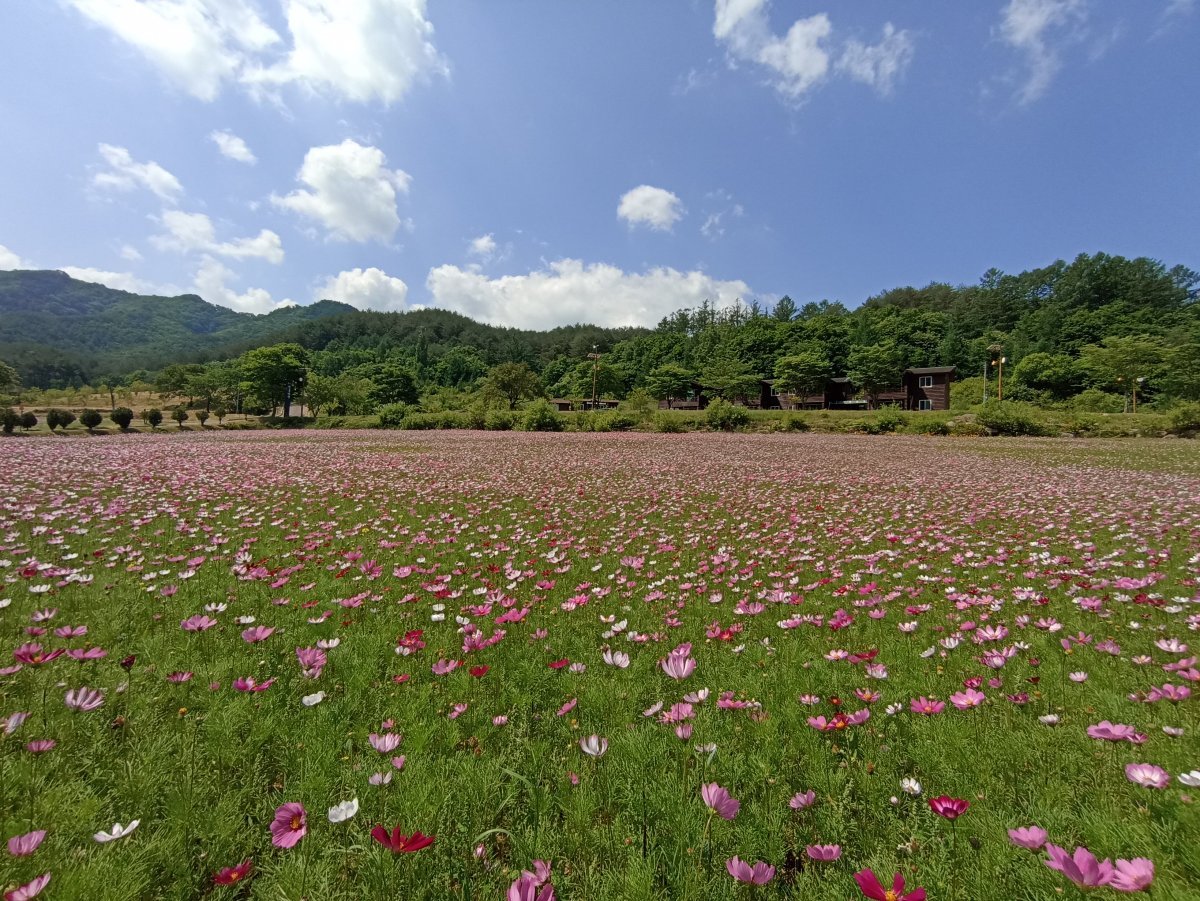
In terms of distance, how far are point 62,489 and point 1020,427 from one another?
4343 centimetres

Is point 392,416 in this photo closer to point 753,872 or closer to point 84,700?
point 84,700

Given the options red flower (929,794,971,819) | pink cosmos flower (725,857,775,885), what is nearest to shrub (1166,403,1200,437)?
red flower (929,794,971,819)

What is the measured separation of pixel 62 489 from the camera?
27.9 feet

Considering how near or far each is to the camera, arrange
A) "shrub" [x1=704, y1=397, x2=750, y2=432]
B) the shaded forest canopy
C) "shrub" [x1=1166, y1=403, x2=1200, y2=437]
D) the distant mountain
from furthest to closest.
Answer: the distant mountain
the shaded forest canopy
"shrub" [x1=704, y1=397, x2=750, y2=432]
"shrub" [x1=1166, y1=403, x2=1200, y2=437]

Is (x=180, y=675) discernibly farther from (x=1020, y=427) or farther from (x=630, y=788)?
(x=1020, y=427)

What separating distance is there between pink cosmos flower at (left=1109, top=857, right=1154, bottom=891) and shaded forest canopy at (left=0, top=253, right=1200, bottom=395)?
2491 inches

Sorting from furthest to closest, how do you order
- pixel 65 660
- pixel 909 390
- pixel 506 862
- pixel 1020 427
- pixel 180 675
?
pixel 909 390
pixel 1020 427
pixel 65 660
pixel 180 675
pixel 506 862

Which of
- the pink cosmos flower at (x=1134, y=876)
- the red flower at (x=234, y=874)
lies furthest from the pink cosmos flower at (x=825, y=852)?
the red flower at (x=234, y=874)

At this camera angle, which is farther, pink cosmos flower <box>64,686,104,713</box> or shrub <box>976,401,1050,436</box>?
shrub <box>976,401,1050,436</box>

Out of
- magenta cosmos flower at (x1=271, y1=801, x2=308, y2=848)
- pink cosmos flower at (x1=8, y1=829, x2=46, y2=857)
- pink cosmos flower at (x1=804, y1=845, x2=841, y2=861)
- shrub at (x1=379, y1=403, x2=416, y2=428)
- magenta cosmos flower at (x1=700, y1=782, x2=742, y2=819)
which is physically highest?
shrub at (x1=379, y1=403, x2=416, y2=428)

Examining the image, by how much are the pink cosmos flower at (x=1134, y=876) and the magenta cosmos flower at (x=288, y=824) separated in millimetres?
2160

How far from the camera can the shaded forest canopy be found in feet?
203

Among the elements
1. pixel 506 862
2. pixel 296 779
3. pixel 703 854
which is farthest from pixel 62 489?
pixel 703 854

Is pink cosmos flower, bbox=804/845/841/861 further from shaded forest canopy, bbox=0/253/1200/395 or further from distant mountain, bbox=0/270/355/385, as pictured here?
distant mountain, bbox=0/270/355/385
